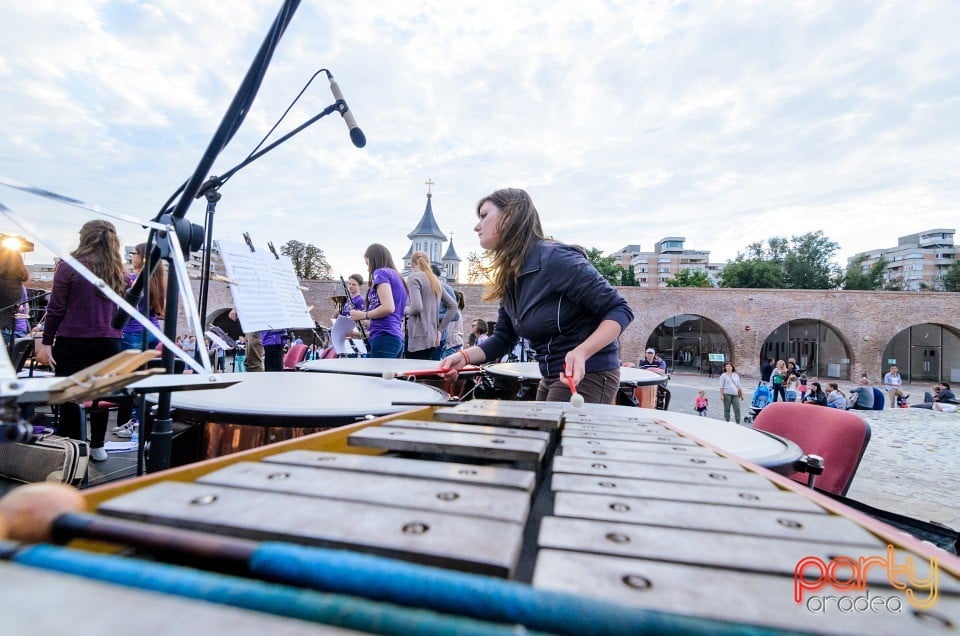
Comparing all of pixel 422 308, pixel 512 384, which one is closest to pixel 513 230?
pixel 512 384

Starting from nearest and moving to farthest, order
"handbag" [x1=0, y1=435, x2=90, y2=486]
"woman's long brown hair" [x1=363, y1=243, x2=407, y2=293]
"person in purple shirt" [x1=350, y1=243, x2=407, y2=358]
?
"handbag" [x1=0, y1=435, x2=90, y2=486], "person in purple shirt" [x1=350, y1=243, x2=407, y2=358], "woman's long brown hair" [x1=363, y1=243, x2=407, y2=293]

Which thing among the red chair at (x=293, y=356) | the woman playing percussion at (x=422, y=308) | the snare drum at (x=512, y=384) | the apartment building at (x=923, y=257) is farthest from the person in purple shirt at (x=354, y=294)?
the apartment building at (x=923, y=257)

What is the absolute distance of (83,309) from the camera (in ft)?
11.4

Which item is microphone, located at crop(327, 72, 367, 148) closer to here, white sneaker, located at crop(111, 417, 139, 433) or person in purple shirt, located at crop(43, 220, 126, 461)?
person in purple shirt, located at crop(43, 220, 126, 461)

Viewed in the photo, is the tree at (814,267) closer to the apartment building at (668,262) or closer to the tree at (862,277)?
the tree at (862,277)

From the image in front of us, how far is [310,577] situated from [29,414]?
35.0 inches

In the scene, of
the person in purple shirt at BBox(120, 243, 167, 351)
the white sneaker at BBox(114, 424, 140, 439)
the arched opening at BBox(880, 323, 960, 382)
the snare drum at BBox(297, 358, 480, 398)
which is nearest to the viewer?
the person in purple shirt at BBox(120, 243, 167, 351)

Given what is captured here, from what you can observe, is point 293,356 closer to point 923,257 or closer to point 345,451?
point 345,451

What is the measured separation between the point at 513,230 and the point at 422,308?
2549 mm

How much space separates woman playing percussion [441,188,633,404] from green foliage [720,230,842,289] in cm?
4715

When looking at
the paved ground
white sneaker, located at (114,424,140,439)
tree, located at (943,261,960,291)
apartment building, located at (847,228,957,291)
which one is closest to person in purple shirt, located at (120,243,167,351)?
white sneaker, located at (114,424,140,439)

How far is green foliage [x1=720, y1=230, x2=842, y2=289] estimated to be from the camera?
4312cm

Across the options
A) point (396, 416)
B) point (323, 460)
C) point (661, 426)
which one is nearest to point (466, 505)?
point (323, 460)

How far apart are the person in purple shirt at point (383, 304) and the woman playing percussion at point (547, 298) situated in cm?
177
